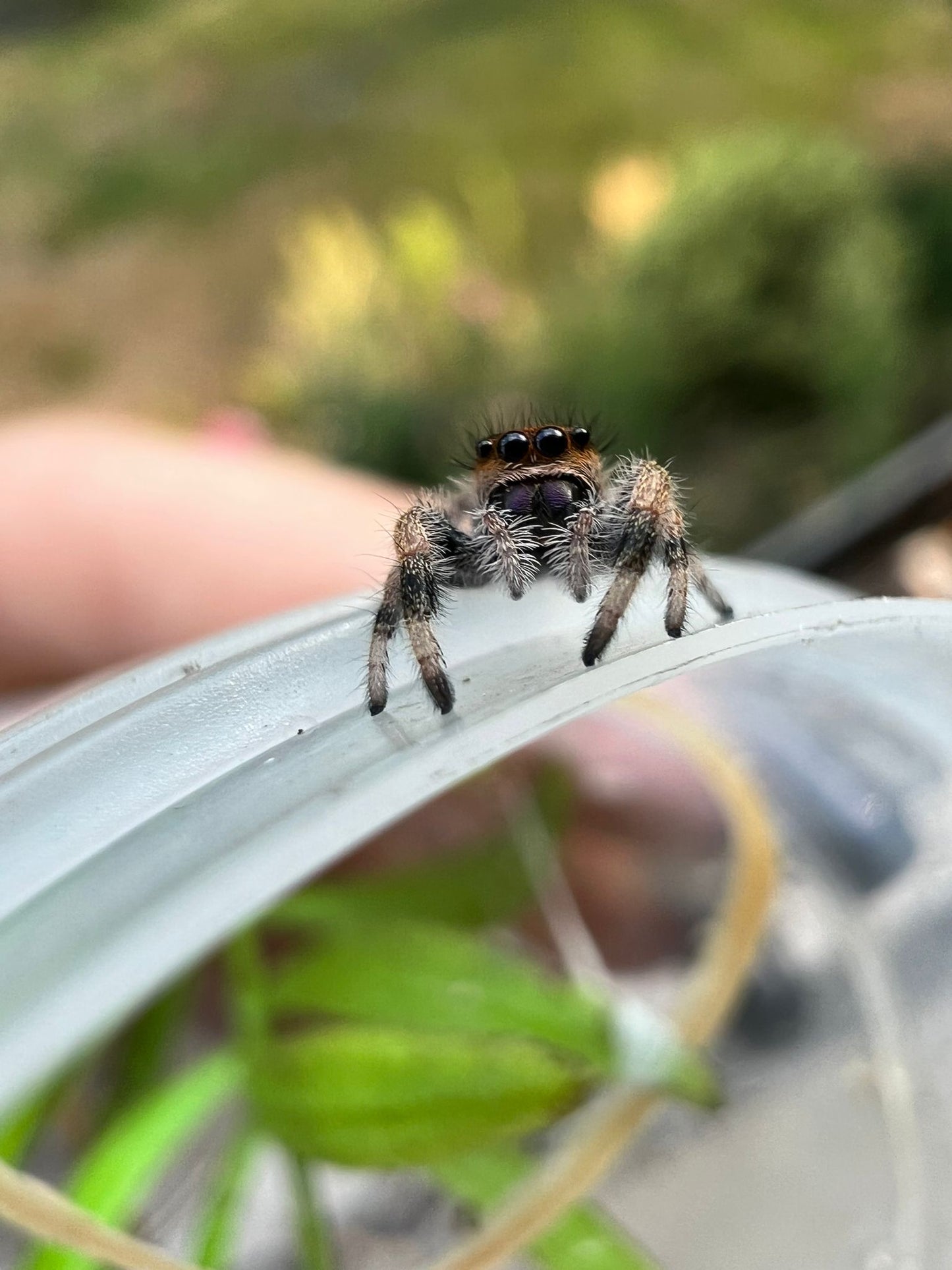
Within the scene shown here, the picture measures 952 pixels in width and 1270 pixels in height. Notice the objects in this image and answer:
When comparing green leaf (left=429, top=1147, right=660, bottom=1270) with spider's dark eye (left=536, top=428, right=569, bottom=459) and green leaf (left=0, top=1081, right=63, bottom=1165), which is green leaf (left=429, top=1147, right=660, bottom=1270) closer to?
green leaf (left=0, top=1081, right=63, bottom=1165)

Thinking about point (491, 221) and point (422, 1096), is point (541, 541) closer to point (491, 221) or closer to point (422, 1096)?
point (422, 1096)

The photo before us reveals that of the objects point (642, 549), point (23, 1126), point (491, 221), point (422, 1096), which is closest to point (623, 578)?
point (642, 549)

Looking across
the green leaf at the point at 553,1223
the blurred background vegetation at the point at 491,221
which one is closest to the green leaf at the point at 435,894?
the green leaf at the point at 553,1223

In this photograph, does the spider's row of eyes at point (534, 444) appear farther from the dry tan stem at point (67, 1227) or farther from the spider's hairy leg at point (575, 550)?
the dry tan stem at point (67, 1227)

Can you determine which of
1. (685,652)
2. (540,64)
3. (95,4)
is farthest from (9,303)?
(685,652)

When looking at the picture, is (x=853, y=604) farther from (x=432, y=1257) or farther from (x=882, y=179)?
(x=882, y=179)

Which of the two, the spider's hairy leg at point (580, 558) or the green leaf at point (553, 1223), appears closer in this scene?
the spider's hairy leg at point (580, 558)
